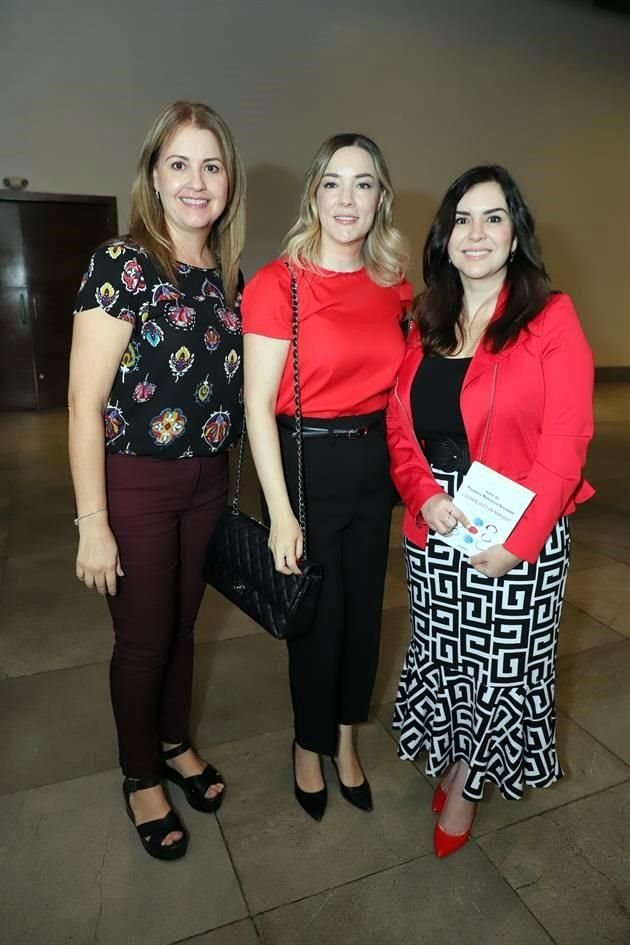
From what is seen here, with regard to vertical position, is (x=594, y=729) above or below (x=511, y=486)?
below

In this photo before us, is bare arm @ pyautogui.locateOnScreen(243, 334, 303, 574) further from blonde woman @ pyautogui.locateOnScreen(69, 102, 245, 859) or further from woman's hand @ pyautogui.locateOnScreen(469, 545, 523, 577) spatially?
woman's hand @ pyautogui.locateOnScreen(469, 545, 523, 577)

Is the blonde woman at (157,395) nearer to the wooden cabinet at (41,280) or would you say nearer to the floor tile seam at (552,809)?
the floor tile seam at (552,809)

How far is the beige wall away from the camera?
23.6 ft

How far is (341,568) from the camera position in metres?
1.73

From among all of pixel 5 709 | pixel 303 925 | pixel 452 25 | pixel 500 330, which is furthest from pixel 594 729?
pixel 452 25

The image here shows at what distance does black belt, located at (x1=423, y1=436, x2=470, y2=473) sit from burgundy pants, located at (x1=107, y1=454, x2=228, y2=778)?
54 cm

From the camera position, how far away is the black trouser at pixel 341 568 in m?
1.62

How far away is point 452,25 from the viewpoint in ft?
28.3

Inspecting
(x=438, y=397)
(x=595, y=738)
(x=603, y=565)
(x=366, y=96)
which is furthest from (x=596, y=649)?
(x=366, y=96)

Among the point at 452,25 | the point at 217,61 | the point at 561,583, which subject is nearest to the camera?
the point at 561,583

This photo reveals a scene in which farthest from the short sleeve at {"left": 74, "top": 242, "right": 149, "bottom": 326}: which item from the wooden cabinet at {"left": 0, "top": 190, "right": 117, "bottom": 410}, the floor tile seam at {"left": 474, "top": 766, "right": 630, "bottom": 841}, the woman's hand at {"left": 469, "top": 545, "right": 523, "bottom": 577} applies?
the wooden cabinet at {"left": 0, "top": 190, "right": 117, "bottom": 410}

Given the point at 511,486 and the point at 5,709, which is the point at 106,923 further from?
the point at 511,486

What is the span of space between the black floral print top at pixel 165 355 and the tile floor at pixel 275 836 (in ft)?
3.50

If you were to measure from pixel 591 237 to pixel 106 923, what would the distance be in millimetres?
10987
